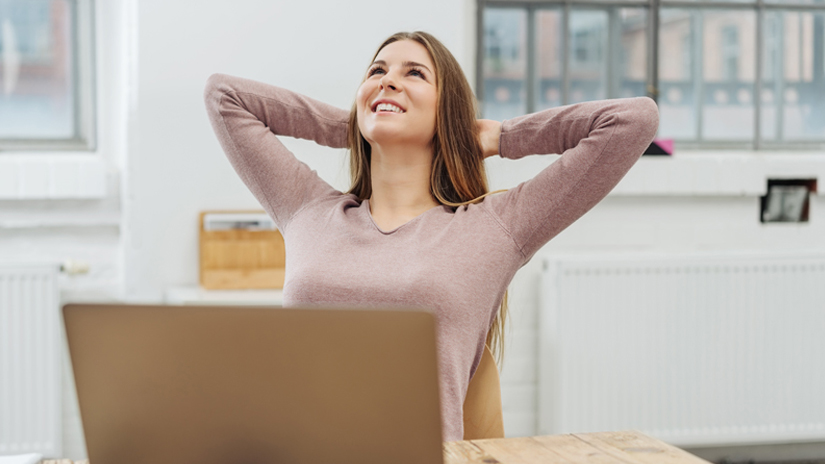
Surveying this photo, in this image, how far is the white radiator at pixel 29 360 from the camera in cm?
219

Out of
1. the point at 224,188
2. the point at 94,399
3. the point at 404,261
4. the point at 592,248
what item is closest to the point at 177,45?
the point at 224,188

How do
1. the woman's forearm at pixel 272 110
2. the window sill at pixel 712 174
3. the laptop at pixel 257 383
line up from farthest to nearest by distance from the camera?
1. the window sill at pixel 712 174
2. the woman's forearm at pixel 272 110
3. the laptop at pixel 257 383

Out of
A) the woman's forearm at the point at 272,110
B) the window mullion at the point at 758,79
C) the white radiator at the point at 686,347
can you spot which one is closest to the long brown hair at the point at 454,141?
the woman's forearm at the point at 272,110

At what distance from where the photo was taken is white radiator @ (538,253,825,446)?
2402 millimetres

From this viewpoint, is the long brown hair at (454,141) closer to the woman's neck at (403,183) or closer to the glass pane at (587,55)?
the woman's neck at (403,183)

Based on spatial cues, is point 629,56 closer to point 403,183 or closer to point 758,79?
point 758,79

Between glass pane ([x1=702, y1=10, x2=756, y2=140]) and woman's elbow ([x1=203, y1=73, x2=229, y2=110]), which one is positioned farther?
glass pane ([x1=702, y1=10, x2=756, y2=140])

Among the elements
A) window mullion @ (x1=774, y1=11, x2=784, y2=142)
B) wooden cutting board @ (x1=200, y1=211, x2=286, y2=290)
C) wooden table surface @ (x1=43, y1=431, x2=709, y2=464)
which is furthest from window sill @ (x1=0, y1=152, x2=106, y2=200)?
window mullion @ (x1=774, y1=11, x2=784, y2=142)

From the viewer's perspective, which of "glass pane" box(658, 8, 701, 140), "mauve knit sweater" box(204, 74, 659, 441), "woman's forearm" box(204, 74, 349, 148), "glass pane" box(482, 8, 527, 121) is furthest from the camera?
"glass pane" box(658, 8, 701, 140)

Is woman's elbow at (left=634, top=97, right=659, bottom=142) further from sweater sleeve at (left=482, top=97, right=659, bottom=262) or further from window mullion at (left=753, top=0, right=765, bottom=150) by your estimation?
window mullion at (left=753, top=0, right=765, bottom=150)

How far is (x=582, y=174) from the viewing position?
121cm

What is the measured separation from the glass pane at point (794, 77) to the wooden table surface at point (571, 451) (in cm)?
233

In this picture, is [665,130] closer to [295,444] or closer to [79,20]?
[79,20]

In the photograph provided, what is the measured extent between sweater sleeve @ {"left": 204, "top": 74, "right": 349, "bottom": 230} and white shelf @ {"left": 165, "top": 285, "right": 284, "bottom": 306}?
62 cm
